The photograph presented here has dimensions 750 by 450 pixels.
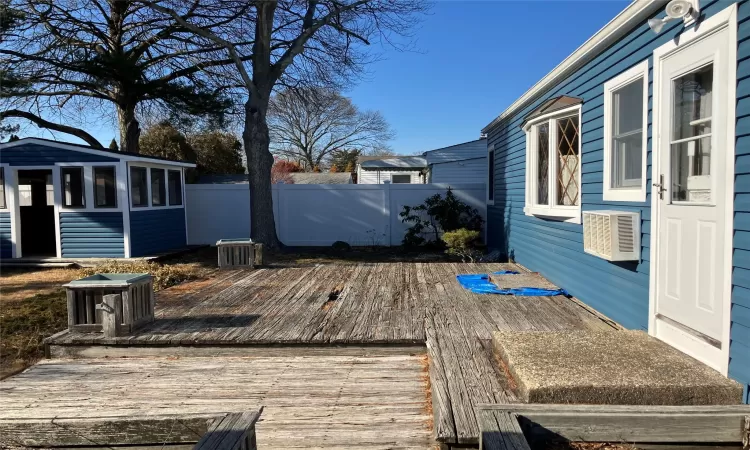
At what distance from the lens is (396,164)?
20.8m

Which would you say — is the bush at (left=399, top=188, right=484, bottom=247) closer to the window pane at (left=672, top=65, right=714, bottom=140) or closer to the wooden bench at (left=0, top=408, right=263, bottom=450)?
the window pane at (left=672, top=65, right=714, bottom=140)

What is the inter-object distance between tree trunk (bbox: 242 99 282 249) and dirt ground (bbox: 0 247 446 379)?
2.17ft

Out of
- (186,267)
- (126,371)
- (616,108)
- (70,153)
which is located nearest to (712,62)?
(616,108)

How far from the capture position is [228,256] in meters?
8.05

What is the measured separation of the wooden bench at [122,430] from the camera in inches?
81.4

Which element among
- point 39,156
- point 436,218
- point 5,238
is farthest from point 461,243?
point 5,238

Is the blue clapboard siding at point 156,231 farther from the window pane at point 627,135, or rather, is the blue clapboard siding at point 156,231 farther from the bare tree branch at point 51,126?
the window pane at point 627,135

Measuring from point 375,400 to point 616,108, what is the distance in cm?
329

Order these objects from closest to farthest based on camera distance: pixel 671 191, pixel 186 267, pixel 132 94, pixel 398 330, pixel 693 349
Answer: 1. pixel 693 349
2. pixel 671 191
3. pixel 398 330
4. pixel 186 267
5. pixel 132 94

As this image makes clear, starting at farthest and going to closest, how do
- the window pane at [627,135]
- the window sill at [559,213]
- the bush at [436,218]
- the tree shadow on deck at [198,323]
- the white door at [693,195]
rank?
the bush at [436,218]
the window sill at [559,213]
the tree shadow on deck at [198,323]
the window pane at [627,135]
the white door at [693,195]

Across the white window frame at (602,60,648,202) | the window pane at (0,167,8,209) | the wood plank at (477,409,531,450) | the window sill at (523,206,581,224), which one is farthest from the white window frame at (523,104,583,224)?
the window pane at (0,167,8,209)

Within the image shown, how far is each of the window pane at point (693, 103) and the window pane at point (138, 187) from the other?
9451 millimetres

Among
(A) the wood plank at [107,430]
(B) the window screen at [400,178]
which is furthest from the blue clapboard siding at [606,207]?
(B) the window screen at [400,178]

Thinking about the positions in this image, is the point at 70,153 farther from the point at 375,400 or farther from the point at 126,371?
the point at 375,400
